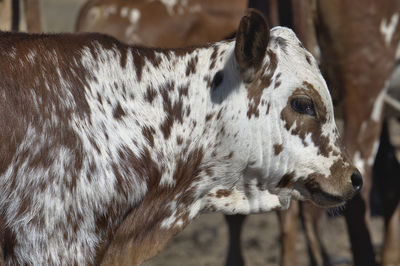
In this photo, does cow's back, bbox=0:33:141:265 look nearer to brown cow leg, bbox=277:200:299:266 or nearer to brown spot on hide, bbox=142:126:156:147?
brown spot on hide, bbox=142:126:156:147

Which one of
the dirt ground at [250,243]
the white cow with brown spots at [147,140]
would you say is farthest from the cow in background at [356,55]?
the white cow with brown spots at [147,140]

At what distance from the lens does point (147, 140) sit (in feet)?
10.5

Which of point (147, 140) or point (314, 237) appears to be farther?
point (314, 237)

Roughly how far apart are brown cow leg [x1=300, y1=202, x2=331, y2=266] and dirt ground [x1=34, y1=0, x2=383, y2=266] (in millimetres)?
172

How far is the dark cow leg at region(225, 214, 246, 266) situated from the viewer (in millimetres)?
5703

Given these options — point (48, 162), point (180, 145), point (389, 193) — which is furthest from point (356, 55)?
point (48, 162)

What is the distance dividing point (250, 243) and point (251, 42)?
12.5ft

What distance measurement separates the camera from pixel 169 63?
3324 mm

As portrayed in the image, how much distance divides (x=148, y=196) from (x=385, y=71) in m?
2.13

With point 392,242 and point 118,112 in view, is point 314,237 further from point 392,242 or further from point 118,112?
point 118,112

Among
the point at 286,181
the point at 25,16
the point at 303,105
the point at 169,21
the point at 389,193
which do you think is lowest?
the point at 389,193

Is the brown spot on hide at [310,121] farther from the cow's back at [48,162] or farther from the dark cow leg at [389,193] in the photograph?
the dark cow leg at [389,193]

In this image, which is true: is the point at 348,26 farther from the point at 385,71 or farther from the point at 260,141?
the point at 260,141

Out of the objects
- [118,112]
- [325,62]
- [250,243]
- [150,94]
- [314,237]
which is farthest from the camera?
[250,243]
